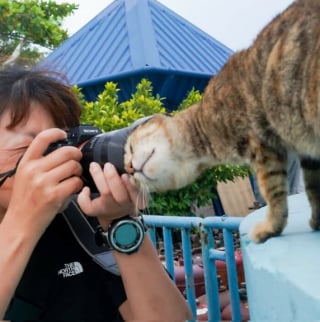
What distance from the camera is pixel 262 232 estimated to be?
1279mm

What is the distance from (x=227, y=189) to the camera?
19.0 feet

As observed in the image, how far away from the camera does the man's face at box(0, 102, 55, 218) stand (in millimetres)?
1101

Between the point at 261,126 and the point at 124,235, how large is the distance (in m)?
0.49

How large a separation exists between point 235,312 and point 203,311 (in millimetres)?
415

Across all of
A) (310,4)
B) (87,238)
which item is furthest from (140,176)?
(310,4)

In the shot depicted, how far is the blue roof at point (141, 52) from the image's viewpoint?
17.5 ft

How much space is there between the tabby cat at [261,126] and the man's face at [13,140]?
20 centimetres

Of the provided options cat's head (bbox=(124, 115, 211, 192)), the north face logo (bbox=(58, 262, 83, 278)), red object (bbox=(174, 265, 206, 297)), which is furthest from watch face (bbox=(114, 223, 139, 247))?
red object (bbox=(174, 265, 206, 297))

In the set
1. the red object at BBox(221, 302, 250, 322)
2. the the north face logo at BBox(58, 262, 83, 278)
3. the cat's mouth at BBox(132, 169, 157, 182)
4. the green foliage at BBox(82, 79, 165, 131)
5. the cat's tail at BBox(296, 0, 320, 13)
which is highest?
the cat's tail at BBox(296, 0, 320, 13)

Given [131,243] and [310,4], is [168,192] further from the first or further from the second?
[131,243]

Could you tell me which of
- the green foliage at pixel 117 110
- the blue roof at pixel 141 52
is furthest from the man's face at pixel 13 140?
the blue roof at pixel 141 52

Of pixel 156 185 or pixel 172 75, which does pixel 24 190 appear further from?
pixel 172 75

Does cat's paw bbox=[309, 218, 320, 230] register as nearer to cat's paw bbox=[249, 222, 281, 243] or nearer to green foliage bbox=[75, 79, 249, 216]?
cat's paw bbox=[249, 222, 281, 243]

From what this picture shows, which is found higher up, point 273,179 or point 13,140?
point 13,140
